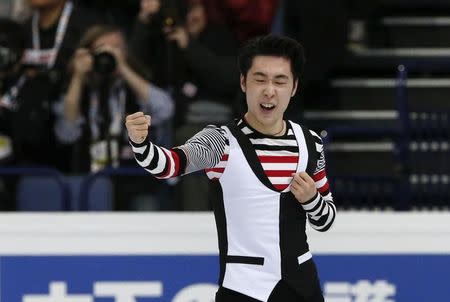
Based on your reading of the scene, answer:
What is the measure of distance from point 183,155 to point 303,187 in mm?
405

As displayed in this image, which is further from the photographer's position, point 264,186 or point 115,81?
point 115,81

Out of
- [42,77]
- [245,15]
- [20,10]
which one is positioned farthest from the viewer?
[245,15]

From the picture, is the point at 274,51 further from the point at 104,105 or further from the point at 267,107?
the point at 104,105

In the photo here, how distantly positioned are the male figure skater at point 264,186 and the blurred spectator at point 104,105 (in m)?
2.61

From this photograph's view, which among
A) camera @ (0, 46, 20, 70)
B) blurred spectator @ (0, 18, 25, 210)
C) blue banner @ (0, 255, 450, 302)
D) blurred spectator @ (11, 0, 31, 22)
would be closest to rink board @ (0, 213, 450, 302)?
blue banner @ (0, 255, 450, 302)

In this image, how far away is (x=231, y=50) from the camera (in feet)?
23.0

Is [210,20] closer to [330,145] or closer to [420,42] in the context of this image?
[330,145]

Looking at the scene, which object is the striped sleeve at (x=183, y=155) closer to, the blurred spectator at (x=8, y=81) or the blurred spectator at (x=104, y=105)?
the blurred spectator at (x=104, y=105)

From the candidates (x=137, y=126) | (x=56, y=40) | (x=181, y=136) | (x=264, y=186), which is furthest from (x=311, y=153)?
(x=56, y=40)

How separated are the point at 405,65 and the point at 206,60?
3.74ft

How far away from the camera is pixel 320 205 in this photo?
12.9 ft

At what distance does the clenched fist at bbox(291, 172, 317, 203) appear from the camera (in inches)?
151

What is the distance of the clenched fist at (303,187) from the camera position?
3.84 m

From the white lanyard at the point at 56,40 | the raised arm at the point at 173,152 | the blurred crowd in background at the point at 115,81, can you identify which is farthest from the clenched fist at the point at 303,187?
the white lanyard at the point at 56,40
